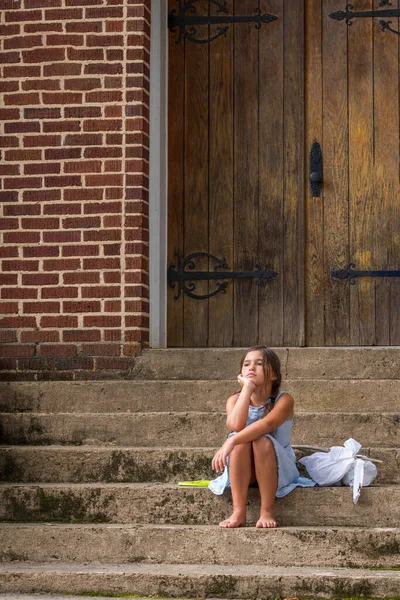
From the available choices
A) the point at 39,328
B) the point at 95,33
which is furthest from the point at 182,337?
the point at 95,33

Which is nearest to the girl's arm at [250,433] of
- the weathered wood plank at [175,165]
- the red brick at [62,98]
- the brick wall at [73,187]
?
the brick wall at [73,187]

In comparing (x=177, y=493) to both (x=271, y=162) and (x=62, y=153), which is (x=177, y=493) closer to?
(x=62, y=153)

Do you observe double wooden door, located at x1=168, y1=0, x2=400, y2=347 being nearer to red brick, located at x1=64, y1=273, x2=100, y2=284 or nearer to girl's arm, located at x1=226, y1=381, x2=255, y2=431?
red brick, located at x1=64, y1=273, x2=100, y2=284

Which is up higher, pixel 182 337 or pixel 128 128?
pixel 128 128

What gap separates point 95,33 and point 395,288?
2.35 metres

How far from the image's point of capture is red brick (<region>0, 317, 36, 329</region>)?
5.98m

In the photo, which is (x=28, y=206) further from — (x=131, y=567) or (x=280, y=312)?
(x=131, y=567)

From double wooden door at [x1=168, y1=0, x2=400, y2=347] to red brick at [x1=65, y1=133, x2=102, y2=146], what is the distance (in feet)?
1.95

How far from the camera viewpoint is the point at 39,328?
5965 millimetres

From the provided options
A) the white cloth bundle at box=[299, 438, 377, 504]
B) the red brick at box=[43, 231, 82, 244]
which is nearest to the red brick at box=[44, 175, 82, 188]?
the red brick at box=[43, 231, 82, 244]

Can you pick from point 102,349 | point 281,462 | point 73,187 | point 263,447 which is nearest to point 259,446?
point 263,447

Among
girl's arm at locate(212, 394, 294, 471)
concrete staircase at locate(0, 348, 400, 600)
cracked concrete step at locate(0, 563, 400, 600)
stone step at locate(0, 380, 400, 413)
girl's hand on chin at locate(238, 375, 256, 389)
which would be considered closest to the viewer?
cracked concrete step at locate(0, 563, 400, 600)

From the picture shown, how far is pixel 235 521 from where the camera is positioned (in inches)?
173

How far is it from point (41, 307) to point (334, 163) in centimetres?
200
